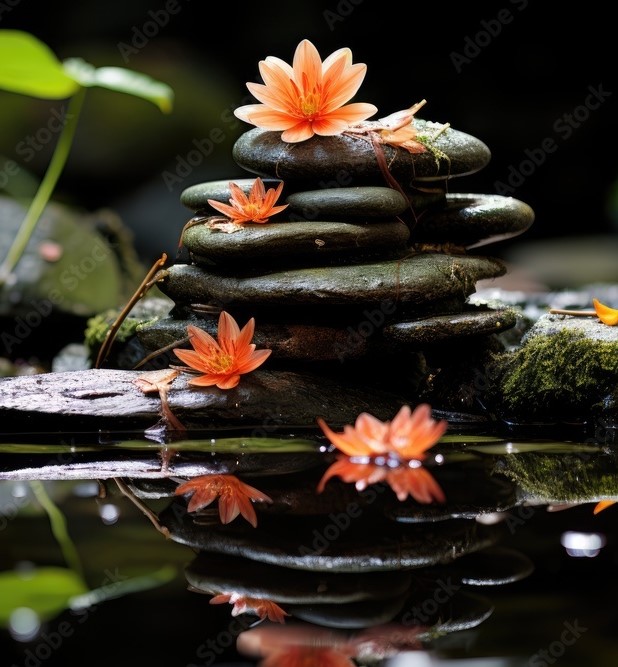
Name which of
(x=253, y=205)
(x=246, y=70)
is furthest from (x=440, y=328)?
(x=246, y=70)

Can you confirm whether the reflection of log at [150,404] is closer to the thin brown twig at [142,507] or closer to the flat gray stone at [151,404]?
the flat gray stone at [151,404]

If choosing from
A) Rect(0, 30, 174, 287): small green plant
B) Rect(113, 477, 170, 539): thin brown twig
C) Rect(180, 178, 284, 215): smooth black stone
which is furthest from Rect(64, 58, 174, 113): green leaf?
Rect(180, 178, 284, 215): smooth black stone

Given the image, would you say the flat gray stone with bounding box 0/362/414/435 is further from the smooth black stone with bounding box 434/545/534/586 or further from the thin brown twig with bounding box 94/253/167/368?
the smooth black stone with bounding box 434/545/534/586

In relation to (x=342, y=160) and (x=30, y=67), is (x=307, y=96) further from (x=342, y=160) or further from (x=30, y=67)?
(x=30, y=67)

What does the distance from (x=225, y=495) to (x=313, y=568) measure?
0.66 meters

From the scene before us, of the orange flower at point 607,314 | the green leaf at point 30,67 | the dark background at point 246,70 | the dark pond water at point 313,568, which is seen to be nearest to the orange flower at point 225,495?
the dark pond water at point 313,568

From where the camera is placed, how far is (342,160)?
11.3ft

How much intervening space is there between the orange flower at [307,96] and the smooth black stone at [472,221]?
638mm

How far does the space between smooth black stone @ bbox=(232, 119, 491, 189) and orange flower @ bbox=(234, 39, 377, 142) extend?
0.30 ft

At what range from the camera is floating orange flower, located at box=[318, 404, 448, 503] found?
2447mm

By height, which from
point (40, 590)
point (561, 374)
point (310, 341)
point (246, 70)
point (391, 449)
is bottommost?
point (40, 590)

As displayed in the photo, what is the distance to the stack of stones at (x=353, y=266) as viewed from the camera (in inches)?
132

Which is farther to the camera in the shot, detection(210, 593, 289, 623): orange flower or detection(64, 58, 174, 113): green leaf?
detection(64, 58, 174, 113): green leaf

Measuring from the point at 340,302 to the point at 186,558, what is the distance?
165cm
